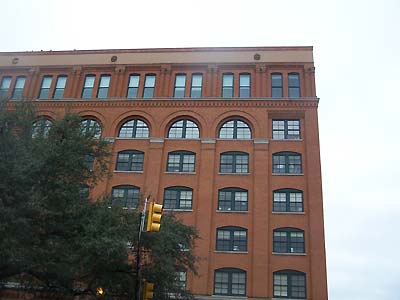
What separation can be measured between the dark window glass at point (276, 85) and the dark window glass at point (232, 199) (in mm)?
9619

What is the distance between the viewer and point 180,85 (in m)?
41.9

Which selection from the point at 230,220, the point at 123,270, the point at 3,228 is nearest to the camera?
the point at 3,228

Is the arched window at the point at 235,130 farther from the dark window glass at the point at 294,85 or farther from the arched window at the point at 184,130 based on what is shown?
the dark window glass at the point at 294,85

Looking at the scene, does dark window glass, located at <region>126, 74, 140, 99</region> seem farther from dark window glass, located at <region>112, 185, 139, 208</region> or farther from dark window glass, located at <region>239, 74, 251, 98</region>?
dark window glass, located at <region>239, 74, 251, 98</region>

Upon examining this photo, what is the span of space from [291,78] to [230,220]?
47.1ft

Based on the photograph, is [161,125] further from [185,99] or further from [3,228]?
[3,228]

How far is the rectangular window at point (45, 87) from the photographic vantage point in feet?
142

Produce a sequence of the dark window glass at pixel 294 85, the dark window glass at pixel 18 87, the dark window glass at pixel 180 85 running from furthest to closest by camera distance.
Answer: the dark window glass at pixel 18 87
the dark window glass at pixel 180 85
the dark window glass at pixel 294 85

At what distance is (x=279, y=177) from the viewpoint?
120ft

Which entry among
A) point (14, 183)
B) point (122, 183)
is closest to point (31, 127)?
point (14, 183)

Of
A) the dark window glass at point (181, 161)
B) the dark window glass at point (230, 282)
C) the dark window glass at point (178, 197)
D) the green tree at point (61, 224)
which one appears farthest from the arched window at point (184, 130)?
the green tree at point (61, 224)

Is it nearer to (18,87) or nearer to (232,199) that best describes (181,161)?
(232,199)

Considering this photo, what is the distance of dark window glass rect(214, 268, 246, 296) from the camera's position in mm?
33344

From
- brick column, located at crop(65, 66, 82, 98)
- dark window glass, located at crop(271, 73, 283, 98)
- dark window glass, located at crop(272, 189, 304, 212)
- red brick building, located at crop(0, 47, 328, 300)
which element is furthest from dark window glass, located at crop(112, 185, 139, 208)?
dark window glass, located at crop(271, 73, 283, 98)
